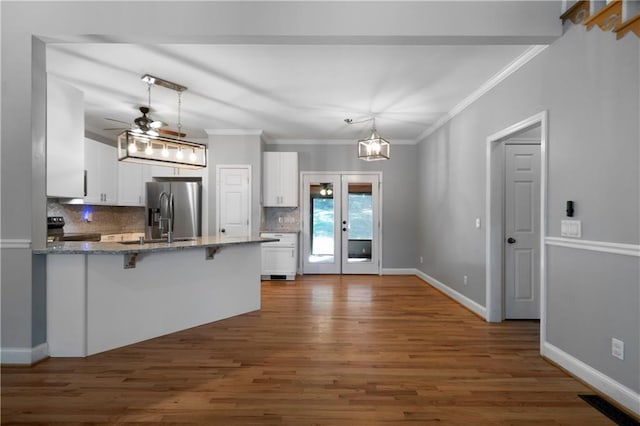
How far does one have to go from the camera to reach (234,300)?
3883 mm

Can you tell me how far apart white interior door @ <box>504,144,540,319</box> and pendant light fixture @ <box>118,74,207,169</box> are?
3.66 metres

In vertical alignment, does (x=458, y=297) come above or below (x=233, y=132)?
below

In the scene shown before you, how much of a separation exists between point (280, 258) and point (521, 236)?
3823 mm

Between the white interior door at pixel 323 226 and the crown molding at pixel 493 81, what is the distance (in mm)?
2311

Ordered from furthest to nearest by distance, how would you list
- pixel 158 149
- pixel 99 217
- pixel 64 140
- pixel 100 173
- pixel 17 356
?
pixel 99 217
pixel 100 173
pixel 158 149
pixel 64 140
pixel 17 356

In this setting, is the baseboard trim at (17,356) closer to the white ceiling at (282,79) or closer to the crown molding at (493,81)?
the white ceiling at (282,79)

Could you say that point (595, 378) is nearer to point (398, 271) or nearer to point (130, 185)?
point (398, 271)

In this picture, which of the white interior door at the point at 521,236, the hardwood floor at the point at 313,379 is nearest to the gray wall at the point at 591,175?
the hardwood floor at the point at 313,379

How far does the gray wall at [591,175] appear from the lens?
6.54 feet

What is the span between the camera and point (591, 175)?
7.47 ft

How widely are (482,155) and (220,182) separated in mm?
4234

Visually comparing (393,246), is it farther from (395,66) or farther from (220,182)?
(395,66)

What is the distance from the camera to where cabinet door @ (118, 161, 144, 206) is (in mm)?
5562

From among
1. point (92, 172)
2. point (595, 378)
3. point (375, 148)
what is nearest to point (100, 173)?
point (92, 172)
